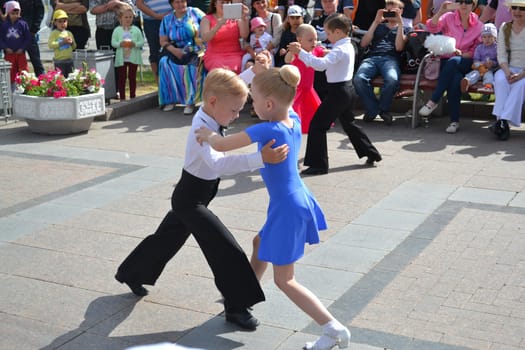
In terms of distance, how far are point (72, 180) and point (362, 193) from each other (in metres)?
2.92

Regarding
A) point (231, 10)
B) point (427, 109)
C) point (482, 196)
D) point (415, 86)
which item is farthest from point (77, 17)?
point (482, 196)

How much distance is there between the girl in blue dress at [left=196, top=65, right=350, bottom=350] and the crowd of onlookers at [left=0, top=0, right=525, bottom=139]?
19.2 ft

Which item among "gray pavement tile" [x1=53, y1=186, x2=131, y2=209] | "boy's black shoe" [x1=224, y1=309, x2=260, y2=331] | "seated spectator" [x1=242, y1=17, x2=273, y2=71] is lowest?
"gray pavement tile" [x1=53, y1=186, x2=131, y2=209]

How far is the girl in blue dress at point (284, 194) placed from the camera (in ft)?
15.5

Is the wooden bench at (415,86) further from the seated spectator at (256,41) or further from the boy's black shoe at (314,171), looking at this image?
the boy's black shoe at (314,171)

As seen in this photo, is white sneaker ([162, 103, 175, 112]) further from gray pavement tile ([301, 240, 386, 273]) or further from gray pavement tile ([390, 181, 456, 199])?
gray pavement tile ([301, 240, 386, 273])

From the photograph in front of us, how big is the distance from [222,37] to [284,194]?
7.62 m

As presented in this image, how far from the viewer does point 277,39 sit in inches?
480

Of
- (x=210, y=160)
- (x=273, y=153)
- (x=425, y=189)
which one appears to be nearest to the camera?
(x=273, y=153)

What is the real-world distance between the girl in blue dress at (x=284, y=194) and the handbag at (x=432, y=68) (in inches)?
274

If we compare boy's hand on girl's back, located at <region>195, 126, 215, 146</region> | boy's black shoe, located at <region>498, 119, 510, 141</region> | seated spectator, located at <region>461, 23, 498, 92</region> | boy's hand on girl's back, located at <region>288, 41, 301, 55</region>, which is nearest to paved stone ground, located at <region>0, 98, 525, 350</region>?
boy's black shoe, located at <region>498, 119, 510, 141</region>

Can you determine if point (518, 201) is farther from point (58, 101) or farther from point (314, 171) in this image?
point (58, 101)

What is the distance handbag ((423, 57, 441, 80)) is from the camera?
11.4 metres

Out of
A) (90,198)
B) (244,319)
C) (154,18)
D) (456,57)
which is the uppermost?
(154,18)
